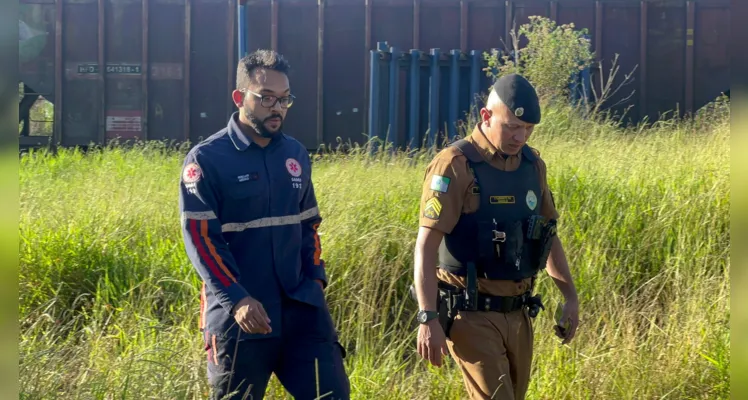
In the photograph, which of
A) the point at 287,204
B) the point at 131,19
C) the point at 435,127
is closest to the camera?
the point at 287,204

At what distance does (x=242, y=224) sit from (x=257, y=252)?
0.37 feet

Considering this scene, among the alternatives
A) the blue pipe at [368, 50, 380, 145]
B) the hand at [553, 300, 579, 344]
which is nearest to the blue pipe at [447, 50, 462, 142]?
the blue pipe at [368, 50, 380, 145]

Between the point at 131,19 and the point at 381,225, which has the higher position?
the point at 131,19

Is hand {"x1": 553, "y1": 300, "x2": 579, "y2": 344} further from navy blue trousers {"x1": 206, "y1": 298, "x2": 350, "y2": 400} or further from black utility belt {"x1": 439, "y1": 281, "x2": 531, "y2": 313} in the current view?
navy blue trousers {"x1": 206, "y1": 298, "x2": 350, "y2": 400}

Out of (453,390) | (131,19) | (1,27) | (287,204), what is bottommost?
(453,390)

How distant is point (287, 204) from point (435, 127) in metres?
9.22

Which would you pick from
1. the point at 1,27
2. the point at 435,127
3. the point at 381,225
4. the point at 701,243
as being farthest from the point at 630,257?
the point at 435,127

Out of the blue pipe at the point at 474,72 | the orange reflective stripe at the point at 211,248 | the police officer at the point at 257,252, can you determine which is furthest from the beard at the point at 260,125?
the blue pipe at the point at 474,72

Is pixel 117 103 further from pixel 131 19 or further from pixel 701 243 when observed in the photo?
pixel 701 243

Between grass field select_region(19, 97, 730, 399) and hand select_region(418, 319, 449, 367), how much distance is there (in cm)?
78

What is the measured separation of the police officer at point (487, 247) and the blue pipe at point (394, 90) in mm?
8644

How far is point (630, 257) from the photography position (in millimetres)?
5355

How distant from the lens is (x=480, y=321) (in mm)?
3004

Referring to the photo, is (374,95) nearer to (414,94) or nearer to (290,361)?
(414,94)
